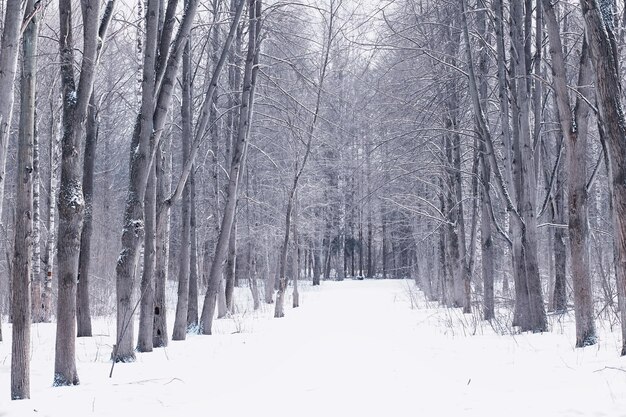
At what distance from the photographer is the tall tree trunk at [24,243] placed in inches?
219

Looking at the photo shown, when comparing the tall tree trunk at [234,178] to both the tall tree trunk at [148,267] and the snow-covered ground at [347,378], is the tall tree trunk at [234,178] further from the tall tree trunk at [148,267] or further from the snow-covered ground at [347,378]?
the tall tree trunk at [148,267]

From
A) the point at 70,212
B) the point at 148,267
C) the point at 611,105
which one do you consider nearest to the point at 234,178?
the point at 148,267

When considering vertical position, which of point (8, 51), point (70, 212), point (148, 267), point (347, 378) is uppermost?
point (8, 51)

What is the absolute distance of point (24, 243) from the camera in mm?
5652

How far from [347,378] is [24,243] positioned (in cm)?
330

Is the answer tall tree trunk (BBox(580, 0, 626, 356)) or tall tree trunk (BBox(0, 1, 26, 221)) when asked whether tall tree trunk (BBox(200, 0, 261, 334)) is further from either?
tall tree trunk (BBox(580, 0, 626, 356))

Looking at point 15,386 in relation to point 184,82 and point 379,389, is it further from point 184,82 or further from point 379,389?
point 184,82

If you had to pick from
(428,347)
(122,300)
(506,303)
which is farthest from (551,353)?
(506,303)

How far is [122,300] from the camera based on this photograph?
8.21m

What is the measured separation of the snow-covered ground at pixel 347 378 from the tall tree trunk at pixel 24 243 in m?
0.31

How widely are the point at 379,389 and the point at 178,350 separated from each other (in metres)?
4.90

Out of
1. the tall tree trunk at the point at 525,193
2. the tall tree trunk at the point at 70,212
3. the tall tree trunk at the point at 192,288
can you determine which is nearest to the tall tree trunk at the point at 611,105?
the tall tree trunk at the point at 525,193

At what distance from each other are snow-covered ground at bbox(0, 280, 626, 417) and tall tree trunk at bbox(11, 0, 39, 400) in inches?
12.4

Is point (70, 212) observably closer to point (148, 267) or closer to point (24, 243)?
point (24, 243)
